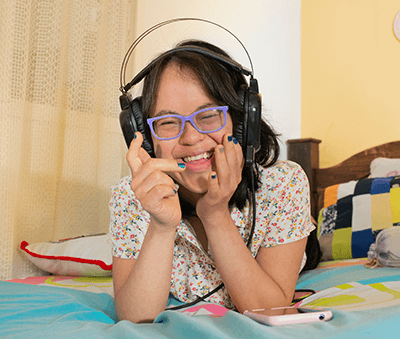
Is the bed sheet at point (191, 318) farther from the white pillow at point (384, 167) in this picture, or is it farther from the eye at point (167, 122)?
the white pillow at point (384, 167)

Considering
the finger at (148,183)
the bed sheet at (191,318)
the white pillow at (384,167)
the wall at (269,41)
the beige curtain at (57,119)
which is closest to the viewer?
the bed sheet at (191,318)

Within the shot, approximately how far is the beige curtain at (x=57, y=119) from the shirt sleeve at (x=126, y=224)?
64 centimetres

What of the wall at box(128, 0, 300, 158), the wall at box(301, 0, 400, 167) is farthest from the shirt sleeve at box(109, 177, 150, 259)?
the wall at box(301, 0, 400, 167)

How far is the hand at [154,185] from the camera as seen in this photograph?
71cm

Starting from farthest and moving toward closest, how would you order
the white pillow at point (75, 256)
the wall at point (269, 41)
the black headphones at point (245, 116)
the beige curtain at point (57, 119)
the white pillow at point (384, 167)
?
the wall at point (269, 41), the white pillow at point (384, 167), the beige curtain at point (57, 119), the white pillow at point (75, 256), the black headphones at point (245, 116)

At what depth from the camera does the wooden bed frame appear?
1973mm

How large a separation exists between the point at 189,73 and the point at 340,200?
3.71 ft

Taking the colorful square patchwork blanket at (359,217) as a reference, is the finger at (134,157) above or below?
above

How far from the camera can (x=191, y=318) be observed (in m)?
0.54

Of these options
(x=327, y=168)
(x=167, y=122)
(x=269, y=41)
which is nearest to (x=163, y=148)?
(x=167, y=122)

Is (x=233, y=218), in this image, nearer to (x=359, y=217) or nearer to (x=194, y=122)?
(x=194, y=122)

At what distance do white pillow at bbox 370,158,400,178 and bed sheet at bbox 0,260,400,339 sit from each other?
71 centimetres

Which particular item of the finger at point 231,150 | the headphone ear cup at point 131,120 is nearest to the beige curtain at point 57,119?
the headphone ear cup at point 131,120

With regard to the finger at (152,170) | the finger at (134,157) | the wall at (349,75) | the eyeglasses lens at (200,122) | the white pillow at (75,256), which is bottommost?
the white pillow at (75,256)
